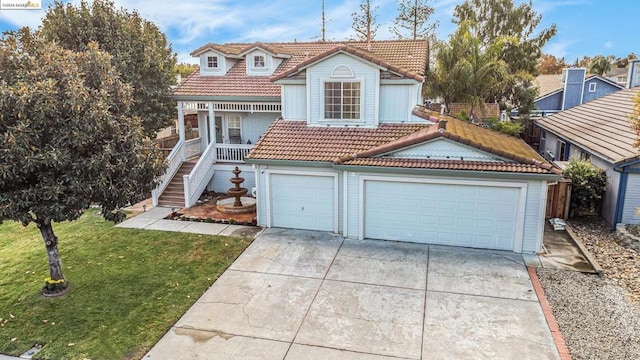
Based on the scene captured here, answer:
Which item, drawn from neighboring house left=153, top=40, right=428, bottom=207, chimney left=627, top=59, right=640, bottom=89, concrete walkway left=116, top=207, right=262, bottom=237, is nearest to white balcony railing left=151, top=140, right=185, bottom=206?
neighboring house left=153, top=40, right=428, bottom=207

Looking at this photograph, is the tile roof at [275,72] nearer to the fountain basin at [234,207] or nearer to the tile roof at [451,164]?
the fountain basin at [234,207]

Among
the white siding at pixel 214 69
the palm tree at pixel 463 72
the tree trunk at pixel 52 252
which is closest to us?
the tree trunk at pixel 52 252

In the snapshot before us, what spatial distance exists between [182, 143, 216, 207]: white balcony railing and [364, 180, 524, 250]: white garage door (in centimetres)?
751

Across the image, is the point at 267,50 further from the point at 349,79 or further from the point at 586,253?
the point at 586,253

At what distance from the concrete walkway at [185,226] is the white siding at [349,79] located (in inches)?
181

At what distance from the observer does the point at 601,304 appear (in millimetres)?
9242

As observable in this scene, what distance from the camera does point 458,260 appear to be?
1175cm

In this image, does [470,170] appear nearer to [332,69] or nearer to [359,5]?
[332,69]

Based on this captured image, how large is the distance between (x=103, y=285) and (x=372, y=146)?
27.6 ft

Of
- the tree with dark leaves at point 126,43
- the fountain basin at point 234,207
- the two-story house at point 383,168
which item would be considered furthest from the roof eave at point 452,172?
the tree with dark leaves at point 126,43

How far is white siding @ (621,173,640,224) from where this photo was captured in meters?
13.1

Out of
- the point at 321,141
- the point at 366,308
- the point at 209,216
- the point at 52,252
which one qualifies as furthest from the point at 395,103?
the point at 52,252

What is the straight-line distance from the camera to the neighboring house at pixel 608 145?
1318 cm

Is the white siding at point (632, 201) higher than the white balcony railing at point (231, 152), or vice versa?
the white balcony railing at point (231, 152)
